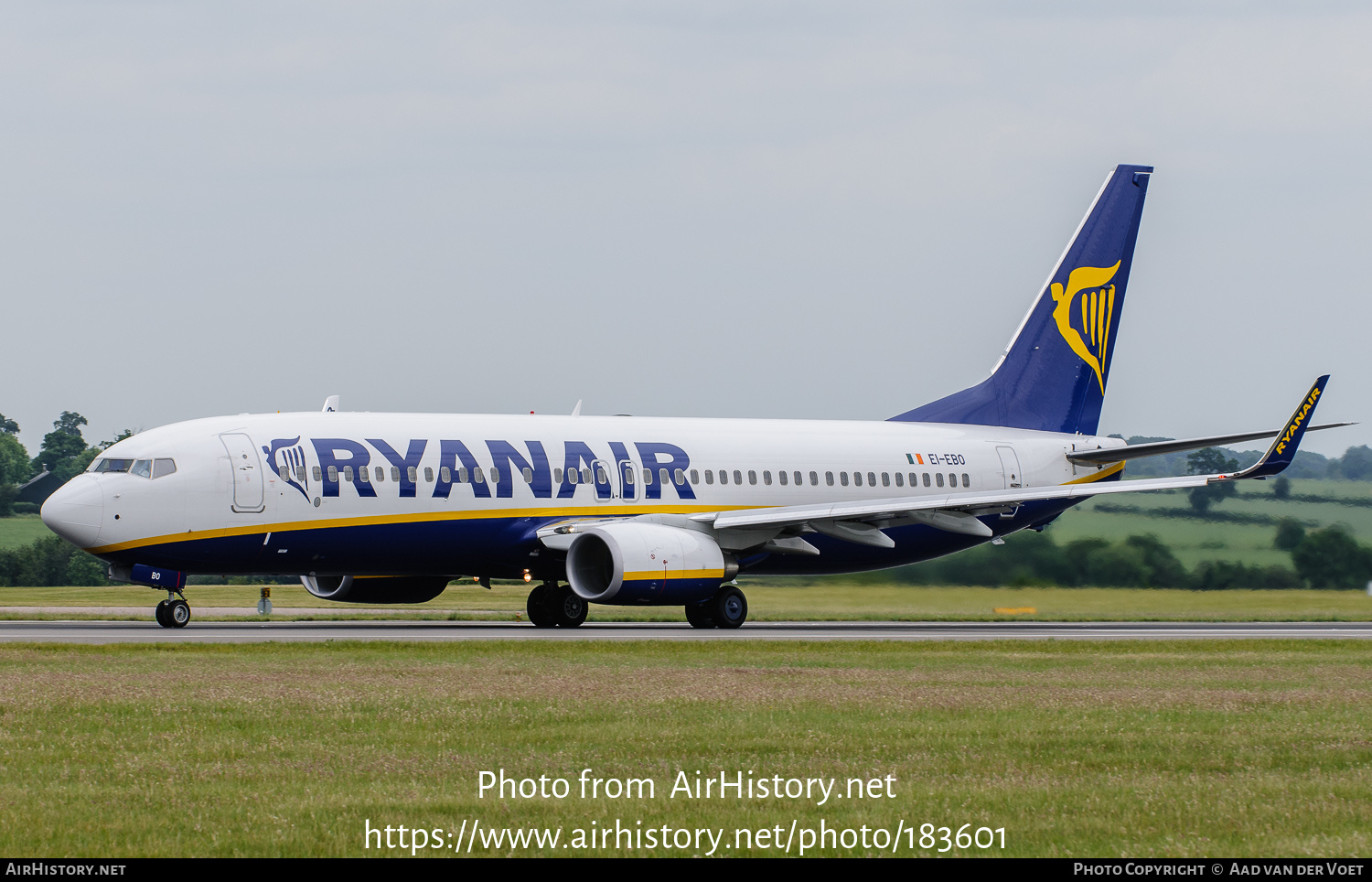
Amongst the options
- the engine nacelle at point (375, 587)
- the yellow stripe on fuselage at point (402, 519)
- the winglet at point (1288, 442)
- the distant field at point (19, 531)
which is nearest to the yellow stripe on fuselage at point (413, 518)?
the yellow stripe on fuselage at point (402, 519)

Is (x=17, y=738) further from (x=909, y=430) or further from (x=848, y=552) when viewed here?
(x=909, y=430)

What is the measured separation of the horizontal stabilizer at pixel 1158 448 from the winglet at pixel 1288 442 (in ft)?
0.73

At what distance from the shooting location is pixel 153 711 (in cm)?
1471

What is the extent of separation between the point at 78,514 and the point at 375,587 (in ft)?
23.4

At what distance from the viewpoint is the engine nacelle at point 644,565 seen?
95.1 feet

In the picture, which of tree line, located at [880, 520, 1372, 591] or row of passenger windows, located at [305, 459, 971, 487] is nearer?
row of passenger windows, located at [305, 459, 971, 487]

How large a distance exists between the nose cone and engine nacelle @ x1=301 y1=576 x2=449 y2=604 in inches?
233

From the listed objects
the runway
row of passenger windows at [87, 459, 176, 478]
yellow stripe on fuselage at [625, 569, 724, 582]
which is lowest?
the runway

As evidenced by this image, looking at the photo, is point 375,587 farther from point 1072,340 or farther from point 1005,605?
point 1072,340

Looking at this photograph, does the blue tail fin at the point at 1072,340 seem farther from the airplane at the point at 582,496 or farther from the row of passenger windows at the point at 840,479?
the row of passenger windows at the point at 840,479

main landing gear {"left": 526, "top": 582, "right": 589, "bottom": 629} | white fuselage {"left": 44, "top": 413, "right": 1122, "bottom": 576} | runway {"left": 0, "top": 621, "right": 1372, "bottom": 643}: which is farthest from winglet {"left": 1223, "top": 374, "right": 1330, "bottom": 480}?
main landing gear {"left": 526, "top": 582, "right": 589, "bottom": 629}

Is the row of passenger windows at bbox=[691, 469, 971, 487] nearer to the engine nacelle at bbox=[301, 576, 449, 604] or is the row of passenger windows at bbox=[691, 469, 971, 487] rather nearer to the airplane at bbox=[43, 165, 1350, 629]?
the airplane at bbox=[43, 165, 1350, 629]

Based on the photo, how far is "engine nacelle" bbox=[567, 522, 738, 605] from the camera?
2900 centimetres
